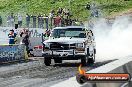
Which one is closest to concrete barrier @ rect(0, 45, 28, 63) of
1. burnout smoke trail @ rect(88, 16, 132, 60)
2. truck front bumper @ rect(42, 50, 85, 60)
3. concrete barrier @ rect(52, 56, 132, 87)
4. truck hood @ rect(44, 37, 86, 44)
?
truck front bumper @ rect(42, 50, 85, 60)

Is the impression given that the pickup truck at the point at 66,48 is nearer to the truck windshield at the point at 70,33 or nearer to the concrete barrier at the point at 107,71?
the truck windshield at the point at 70,33

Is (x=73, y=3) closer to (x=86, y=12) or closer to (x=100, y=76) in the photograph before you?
(x=86, y=12)

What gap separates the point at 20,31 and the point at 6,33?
41.7 inches

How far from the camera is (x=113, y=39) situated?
43.4 m

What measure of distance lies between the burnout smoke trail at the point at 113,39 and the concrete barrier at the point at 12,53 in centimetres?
519

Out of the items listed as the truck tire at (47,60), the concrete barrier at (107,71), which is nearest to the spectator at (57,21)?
the truck tire at (47,60)

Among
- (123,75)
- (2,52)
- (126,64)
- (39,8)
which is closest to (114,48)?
(2,52)

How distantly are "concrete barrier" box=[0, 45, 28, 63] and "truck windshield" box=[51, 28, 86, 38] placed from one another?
296cm

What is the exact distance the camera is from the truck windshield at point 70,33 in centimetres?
2270

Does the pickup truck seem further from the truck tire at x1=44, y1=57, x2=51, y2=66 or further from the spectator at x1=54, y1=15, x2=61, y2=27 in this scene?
the spectator at x1=54, y1=15, x2=61, y2=27

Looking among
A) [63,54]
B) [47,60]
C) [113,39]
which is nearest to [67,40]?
[63,54]

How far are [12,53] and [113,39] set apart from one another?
1928 centimetres

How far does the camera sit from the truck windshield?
2270 cm

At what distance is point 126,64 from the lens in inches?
515
